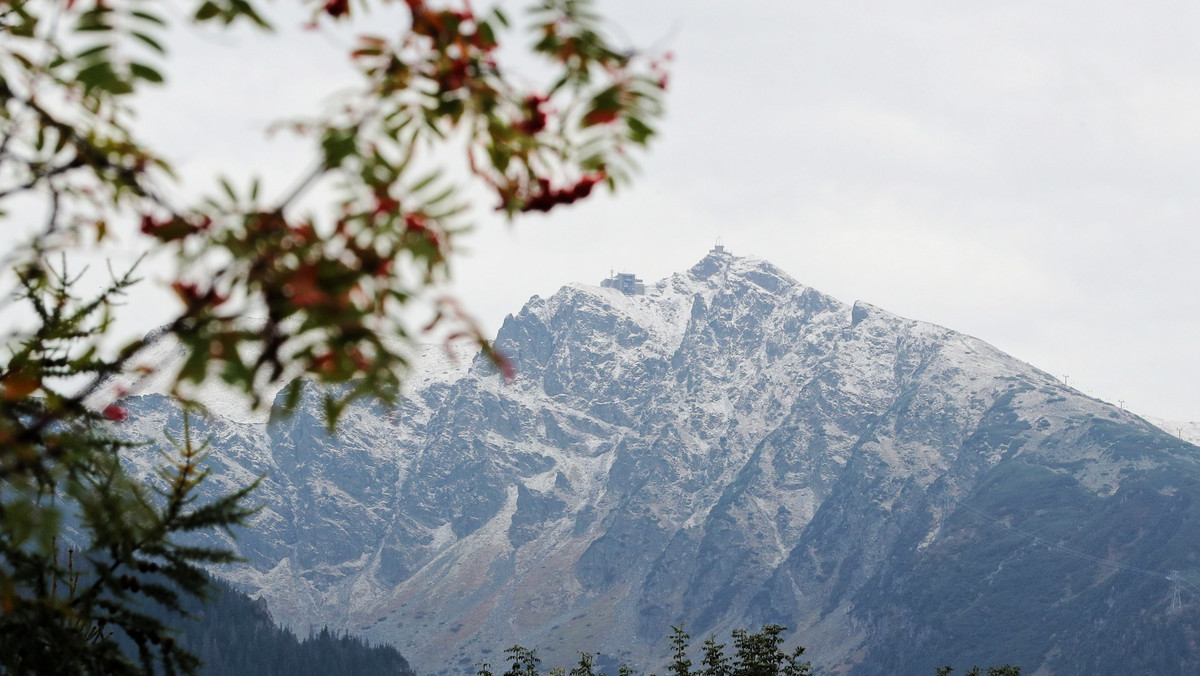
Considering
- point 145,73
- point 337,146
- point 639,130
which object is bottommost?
point 337,146

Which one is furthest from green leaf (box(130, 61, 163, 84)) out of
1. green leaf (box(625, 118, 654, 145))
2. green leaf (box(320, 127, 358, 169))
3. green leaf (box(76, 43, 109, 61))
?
green leaf (box(625, 118, 654, 145))

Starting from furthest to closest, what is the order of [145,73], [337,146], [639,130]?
1. [639,130]
2. [145,73]
3. [337,146]

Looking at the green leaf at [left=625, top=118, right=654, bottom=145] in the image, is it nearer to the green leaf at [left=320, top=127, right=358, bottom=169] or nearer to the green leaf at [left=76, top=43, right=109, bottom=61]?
the green leaf at [left=320, top=127, right=358, bottom=169]

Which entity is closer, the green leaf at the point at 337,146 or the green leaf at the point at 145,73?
the green leaf at the point at 337,146

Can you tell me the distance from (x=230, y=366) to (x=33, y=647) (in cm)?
500

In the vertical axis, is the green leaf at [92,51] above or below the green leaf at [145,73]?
above

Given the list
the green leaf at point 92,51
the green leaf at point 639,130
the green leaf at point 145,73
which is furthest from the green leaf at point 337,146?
the green leaf at point 639,130

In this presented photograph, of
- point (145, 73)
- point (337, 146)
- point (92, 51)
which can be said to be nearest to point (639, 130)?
point (337, 146)

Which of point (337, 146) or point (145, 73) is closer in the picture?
point (337, 146)

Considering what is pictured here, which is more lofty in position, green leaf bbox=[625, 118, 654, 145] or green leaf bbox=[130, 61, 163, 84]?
green leaf bbox=[130, 61, 163, 84]

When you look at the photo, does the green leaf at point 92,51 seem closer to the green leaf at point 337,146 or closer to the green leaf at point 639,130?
the green leaf at point 337,146

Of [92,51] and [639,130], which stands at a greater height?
[92,51]

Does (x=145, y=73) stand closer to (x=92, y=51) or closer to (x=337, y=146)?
(x=92, y=51)

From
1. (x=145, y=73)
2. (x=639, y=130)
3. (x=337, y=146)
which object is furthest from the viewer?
(x=639, y=130)
